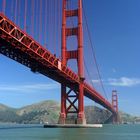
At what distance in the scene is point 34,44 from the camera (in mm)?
45031

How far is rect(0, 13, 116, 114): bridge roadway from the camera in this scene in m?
38.3

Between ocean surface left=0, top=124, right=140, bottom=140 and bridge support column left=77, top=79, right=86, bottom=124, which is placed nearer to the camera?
ocean surface left=0, top=124, right=140, bottom=140

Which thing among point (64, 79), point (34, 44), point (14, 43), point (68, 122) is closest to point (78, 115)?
point (68, 122)

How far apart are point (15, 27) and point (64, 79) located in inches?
962

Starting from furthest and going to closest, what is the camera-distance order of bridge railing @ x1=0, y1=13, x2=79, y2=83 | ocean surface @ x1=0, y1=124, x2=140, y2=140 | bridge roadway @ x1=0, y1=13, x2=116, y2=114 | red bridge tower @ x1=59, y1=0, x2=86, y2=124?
red bridge tower @ x1=59, y1=0, x2=86, y2=124, bridge roadway @ x1=0, y1=13, x2=116, y2=114, bridge railing @ x1=0, y1=13, x2=79, y2=83, ocean surface @ x1=0, y1=124, x2=140, y2=140

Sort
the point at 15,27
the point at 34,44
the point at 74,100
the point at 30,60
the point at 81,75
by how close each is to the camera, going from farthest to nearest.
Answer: the point at 74,100, the point at 81,75, the point at 30,60, the point at 34,44, the point at 15,27

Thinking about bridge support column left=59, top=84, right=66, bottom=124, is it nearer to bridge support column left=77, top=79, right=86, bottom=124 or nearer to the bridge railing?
bridge support column left=77, top=79, right=86, bottom=124

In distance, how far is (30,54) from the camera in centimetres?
4550

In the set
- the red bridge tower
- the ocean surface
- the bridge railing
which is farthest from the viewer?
the red bridge tower

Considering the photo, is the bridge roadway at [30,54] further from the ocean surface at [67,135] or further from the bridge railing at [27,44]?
the ocean surface at [67,135]

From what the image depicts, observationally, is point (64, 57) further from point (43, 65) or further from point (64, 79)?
point (43, 65)

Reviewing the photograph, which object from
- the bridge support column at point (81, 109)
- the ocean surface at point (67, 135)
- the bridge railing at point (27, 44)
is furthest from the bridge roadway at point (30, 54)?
the ocean surface at point (67, 135)

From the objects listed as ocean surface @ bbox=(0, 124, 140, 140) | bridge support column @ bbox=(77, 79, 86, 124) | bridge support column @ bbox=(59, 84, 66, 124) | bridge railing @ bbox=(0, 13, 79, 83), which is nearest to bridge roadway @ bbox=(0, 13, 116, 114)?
bridge railing @ bbox=(0, 13, 79, 83)

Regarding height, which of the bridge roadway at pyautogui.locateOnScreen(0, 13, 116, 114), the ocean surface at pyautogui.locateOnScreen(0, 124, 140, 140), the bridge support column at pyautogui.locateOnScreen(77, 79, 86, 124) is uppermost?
the bridge roadway at pyautogui.locateOnScreen(0, 13, 116, 114)
